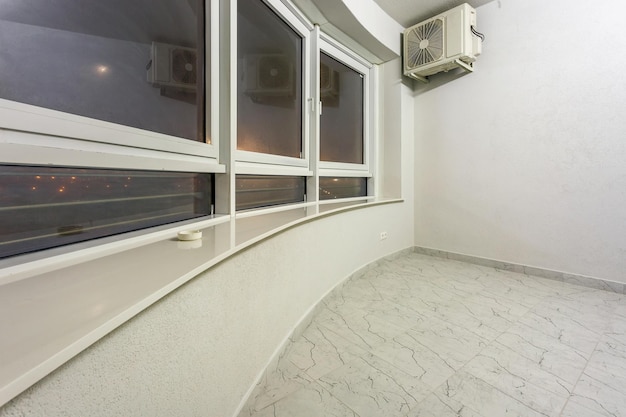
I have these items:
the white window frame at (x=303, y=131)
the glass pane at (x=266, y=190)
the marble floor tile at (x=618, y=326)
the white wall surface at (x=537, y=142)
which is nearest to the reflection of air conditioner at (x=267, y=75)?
the white window frame at (x=303, y=131)

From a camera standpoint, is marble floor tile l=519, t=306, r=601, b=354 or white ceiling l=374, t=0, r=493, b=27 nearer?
marble floor tile l=519, t=306, r=601, b=354

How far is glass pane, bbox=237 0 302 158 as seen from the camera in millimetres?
1899

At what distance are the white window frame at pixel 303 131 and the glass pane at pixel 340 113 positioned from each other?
333mm

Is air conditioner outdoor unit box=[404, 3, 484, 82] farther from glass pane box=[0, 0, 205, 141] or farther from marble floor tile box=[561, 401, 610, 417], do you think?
marble floor tile box=[561, 401, 610, 417]

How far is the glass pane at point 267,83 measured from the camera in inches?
74.8

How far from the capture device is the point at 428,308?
205 cm

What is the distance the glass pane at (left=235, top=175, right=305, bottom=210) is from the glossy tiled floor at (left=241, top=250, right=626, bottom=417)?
863 millimetres

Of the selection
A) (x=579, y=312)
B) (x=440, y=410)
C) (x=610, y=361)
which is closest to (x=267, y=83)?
(x=440, y=410)

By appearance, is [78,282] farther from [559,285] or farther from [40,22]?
[559,285]

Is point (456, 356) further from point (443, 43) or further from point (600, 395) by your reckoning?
point (443, 43)

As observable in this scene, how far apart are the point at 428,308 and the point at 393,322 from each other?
0.36 metres

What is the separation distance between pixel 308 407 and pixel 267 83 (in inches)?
77.9

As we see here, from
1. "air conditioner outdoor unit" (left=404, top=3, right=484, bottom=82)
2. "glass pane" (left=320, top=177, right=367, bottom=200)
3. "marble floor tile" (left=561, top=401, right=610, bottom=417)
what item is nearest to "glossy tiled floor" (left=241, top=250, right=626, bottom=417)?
"marble floor tile" (left=561, top=401, right=610, bottom=417)

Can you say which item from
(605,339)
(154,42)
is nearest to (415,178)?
(605,339)
